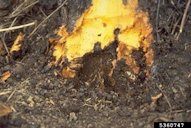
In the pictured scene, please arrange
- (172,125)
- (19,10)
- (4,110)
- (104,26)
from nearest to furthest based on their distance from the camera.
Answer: (172,125)
(4,110)
(104,26)
(19,10)

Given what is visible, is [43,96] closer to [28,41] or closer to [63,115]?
[63,115]

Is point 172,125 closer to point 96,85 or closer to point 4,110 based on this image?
point 96,85

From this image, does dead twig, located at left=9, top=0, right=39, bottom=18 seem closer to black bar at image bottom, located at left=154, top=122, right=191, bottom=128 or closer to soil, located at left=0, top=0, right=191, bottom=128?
soil, located at left=0, top=0, right=191, bottom=128

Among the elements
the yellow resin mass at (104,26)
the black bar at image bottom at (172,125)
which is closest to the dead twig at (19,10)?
the yellow resin mass at (104,26)

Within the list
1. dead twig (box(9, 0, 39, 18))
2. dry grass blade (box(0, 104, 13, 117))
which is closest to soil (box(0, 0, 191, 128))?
dry grass blade (box(0, 104, 13, 117))

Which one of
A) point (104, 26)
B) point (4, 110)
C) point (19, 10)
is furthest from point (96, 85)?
point (19, 10)

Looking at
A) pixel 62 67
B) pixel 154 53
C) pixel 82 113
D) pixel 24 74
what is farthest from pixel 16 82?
pixel 154 53

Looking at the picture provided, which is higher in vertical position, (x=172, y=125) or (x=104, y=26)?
(x=104, y=26)

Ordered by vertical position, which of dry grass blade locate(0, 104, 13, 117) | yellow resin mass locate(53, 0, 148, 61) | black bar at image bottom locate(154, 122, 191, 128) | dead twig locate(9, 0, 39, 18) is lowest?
black bar at image bottom locate(154, 122, 191, 128)
